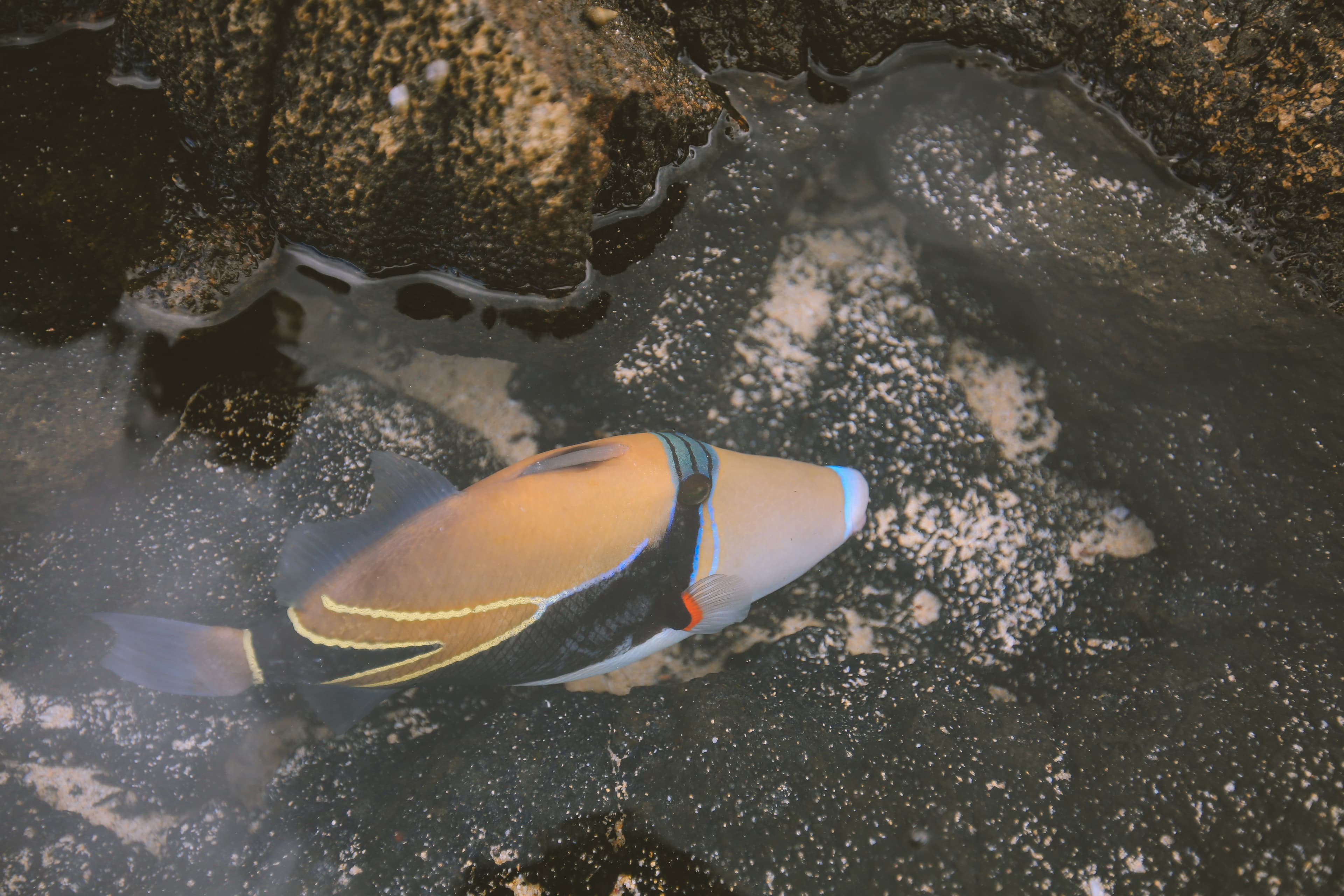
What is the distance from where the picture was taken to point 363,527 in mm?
1822

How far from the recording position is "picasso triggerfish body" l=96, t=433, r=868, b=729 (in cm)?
173

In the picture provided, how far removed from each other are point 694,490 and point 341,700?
1014 mm

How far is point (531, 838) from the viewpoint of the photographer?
1892 millimetres

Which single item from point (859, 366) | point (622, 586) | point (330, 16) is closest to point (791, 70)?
point (859, 366)

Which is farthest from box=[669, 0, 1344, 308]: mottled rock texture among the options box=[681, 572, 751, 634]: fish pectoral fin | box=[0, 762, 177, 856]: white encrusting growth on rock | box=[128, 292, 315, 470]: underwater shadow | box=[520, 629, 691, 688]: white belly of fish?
box=[0, 762, 177, 856]: white encrusting growth on rock

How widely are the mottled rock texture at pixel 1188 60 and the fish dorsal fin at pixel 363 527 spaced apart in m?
1.51

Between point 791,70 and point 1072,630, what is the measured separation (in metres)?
1.90

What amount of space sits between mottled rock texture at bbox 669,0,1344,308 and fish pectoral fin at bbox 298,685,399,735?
80.7 inches

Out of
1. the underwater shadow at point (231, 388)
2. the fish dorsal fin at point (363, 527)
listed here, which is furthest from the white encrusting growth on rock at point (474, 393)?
the fish dorsal fin at point (363, 527)

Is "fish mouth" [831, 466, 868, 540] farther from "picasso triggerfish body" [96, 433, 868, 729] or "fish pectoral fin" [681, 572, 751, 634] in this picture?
"fish pectoral fin" [681, 572, 751, 634]

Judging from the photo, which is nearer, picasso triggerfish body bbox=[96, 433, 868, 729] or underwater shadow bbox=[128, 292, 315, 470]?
picasso triggerfish body bbox=[96, 433, 868, 729]

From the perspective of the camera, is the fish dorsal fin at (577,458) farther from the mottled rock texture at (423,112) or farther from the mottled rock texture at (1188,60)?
the mottled rock texture at (1188,60)

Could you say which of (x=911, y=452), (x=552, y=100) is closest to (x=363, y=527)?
(x=552, y=100)

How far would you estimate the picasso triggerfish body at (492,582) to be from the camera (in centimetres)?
173
